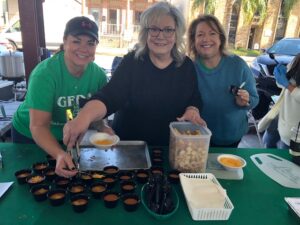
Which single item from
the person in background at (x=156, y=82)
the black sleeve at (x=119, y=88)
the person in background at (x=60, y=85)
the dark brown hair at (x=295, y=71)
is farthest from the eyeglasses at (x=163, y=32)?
the dark brown hair at (x=295, y=71)

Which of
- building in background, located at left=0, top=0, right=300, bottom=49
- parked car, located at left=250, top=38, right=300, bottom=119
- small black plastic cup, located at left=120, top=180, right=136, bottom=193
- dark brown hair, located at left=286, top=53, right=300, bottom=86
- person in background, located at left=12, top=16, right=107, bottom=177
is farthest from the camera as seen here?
building in background, located at left=0, top=0, right=300, bottom=49

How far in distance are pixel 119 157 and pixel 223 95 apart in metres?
0.84

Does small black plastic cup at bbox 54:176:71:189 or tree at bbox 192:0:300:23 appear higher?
tree at bbox 192:0:300:23

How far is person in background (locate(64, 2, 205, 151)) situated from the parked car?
2.60 m

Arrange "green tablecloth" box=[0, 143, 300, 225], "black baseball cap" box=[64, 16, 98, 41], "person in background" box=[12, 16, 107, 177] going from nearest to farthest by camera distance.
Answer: "green tablecloth" box=[0, 143, 300, 225]
"person in background" box=[12, 16, 107, 177]
"black baseball cap" box=[64, 16, 98, 41]

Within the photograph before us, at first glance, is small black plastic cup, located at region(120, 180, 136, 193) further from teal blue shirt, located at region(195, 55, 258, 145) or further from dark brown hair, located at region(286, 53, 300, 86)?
dark brown hair, located at region(286, 53, 300, 86)

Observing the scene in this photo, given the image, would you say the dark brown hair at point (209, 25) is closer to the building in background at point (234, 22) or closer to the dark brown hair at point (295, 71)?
the dark brown hair at point (295, 71)

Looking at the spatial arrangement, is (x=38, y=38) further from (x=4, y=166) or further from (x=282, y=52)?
(x=282, y=52)

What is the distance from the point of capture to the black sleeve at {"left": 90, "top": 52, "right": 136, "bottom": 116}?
139 cm

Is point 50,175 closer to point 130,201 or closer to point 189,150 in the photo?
point 130,201

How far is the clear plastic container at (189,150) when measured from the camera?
3.72 ft

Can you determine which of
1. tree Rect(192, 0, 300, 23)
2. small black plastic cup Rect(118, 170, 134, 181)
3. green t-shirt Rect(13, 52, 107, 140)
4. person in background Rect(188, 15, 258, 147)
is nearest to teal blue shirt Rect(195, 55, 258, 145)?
person in background Rect(188, 15, 258, 147)

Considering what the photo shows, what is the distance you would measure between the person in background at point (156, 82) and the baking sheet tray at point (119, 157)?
17 cm

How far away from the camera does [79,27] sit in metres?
1.36
